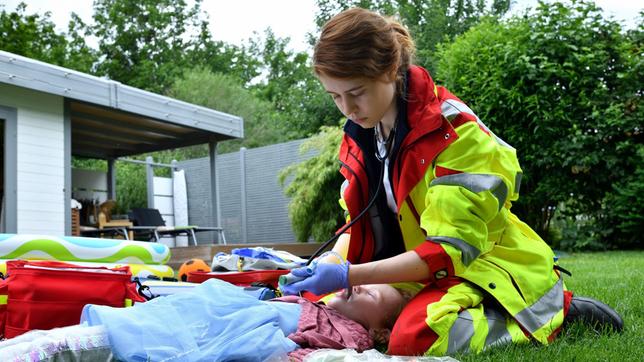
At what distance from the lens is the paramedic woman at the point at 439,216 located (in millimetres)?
2014

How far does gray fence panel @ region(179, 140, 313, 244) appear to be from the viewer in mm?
12352

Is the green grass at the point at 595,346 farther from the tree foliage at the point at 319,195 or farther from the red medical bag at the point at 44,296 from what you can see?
the tree foliage at the point at 319,195

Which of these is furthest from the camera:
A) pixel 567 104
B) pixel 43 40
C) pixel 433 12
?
pixel 43 40

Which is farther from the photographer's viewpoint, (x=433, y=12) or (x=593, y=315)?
(x=433, y=12)

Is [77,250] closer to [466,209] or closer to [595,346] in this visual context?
[466,209]

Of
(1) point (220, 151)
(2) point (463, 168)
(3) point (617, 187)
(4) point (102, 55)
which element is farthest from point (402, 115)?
(4) point (102, 55)

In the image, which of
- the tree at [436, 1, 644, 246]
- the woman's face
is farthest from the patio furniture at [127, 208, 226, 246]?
the woman's face

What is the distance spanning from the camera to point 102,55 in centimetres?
2933

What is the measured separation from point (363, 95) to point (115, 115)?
7.23 m

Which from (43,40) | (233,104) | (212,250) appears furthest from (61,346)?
(43,40)

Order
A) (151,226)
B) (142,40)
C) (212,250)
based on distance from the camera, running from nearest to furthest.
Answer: (212,250)
(151,226)
(142,40)

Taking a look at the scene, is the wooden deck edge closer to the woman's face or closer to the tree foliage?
the tree foliage

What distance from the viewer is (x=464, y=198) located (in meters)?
2.03

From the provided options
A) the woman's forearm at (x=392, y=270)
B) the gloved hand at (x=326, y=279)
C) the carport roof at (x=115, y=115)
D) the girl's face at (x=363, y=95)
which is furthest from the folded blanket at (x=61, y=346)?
the carport roof at (x=115, y=115)
